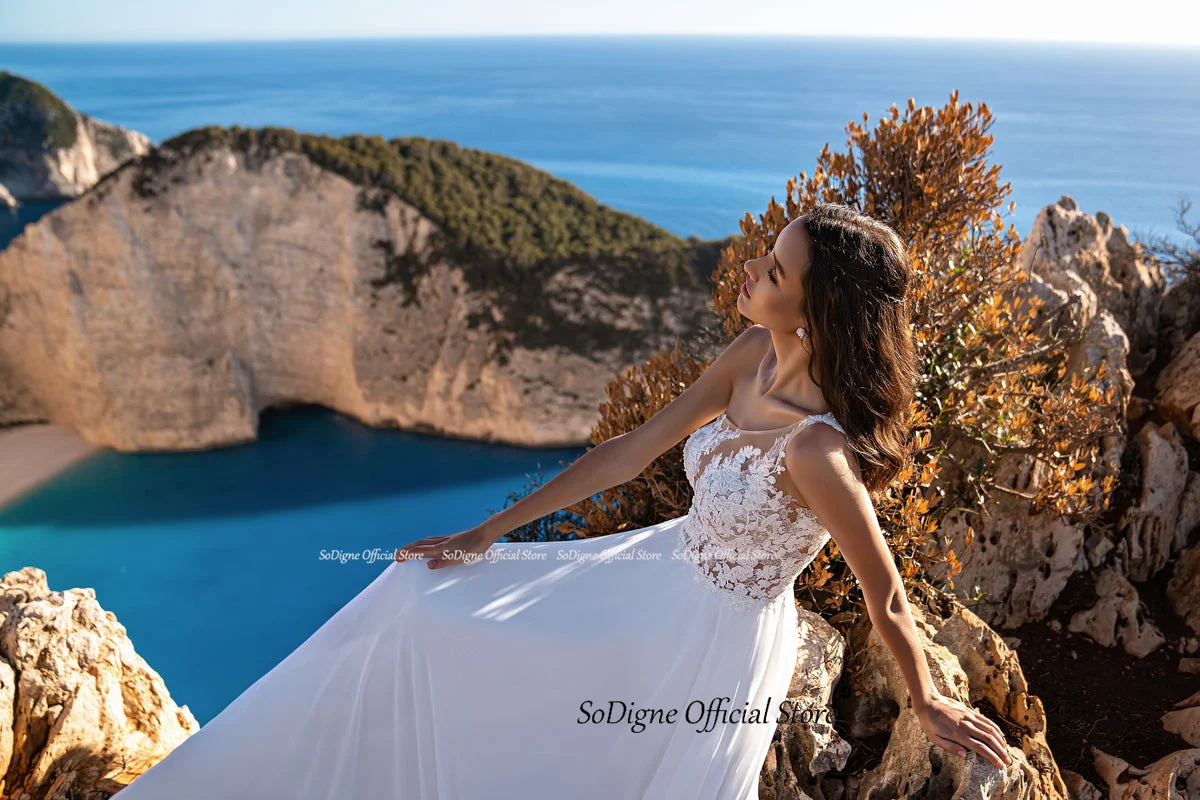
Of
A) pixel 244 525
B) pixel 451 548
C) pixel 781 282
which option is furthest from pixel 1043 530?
pixel 244 525

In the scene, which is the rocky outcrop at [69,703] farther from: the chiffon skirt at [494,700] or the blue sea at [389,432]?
the blue sea at [389,432]

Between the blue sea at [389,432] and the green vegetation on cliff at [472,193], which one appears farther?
the green vegetation on cliff at [472,193]

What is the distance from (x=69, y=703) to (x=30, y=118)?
28.1 m

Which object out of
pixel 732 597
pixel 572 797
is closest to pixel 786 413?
pixel 732 597

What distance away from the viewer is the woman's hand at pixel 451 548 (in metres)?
2.28

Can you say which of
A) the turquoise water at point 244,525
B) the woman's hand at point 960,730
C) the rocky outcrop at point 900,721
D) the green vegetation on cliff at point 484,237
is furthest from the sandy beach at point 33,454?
the woman's hand at point 960,730

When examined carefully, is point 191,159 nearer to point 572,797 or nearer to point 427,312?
point 427,312

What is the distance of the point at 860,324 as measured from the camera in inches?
76.1

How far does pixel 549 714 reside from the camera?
217 centimetres

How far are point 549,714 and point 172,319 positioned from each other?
12.8m

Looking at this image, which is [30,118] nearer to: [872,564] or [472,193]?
[472,193]

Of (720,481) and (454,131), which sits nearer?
(720,481)

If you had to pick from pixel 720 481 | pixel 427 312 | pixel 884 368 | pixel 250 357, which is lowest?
pixel 250 357

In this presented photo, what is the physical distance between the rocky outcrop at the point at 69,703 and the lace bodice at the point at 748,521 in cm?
222
